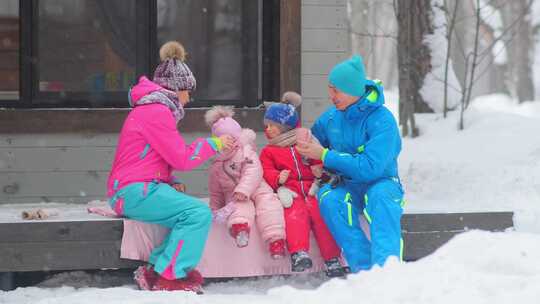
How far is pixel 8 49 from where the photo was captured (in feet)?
25.0

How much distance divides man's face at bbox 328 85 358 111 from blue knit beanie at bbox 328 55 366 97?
0.03 meters

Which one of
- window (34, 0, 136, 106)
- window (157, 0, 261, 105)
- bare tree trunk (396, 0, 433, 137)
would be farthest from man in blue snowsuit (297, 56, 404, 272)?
bare tree trunk (396, 0, 433, 137)

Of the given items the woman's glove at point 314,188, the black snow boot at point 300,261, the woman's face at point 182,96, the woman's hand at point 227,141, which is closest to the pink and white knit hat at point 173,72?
the woman's face at point 182,96

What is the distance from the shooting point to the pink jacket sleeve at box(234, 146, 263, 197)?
5840 millimetres

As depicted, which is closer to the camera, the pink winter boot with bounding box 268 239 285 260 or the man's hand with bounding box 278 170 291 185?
the pink winter boot with bounding box 268 239 285 260

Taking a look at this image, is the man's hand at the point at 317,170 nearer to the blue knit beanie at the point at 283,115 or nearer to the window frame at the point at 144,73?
the blue knit beanie at the point at 283,115

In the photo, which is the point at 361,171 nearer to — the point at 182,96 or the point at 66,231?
the point at 182,96

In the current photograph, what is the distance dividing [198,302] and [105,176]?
2.66 metres

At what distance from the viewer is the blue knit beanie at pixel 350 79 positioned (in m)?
5.91

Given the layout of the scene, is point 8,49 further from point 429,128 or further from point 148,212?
point 429,128

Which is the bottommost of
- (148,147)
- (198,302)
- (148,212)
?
(198,302)

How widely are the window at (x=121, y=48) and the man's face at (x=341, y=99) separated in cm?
186

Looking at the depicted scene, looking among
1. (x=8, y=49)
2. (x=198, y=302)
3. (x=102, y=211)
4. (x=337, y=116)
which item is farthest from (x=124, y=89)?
(x=198, y=302)

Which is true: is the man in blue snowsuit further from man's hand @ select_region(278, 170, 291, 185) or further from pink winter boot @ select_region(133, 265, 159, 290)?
pink winter boot @ select_region(133, 265, 159, 290)
